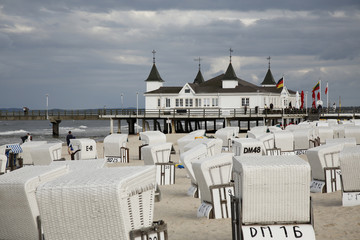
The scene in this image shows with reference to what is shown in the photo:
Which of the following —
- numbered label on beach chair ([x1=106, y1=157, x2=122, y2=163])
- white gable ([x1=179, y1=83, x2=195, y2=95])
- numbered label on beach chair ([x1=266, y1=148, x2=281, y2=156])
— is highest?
white gable ([x1=179, y1=83, x2=195, y2=95])

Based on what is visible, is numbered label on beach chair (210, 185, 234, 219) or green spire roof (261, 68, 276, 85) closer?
numbered label on beach chair (210, 185, 234, 219)

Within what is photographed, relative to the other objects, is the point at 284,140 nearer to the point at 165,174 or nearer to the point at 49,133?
the point at 165,174

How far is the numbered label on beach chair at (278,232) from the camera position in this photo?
7.18 metres

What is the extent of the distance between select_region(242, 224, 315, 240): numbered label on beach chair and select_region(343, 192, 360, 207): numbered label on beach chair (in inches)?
147

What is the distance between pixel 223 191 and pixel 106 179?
4303 millimetres

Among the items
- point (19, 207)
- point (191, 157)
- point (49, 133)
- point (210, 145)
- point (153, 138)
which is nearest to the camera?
point (19, 207)

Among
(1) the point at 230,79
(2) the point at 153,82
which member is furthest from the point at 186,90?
(2) the point at 153,82

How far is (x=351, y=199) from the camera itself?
10.6 metres


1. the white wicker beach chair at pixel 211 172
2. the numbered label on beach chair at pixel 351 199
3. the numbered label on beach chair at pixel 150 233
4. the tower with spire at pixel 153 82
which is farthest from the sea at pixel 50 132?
the numbered label on beach chair at pixel 150 233

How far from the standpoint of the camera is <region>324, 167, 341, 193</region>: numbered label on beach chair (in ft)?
41.5

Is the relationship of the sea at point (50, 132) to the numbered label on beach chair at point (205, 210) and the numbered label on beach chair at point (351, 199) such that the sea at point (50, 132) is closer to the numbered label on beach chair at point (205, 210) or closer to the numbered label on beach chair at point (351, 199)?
the numbered label on beach chair at point (205, 210)

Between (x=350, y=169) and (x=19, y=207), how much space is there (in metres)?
6.49

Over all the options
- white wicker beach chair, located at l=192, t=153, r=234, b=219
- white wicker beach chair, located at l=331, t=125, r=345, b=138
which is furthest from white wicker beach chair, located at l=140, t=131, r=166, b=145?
white wicker beach chair, located at l=192, t=153, r=234, b=219

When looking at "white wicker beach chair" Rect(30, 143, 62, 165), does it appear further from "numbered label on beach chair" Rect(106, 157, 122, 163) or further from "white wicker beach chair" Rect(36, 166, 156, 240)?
"white wicker beach chair" Rect(36, 166, 156, 240)
